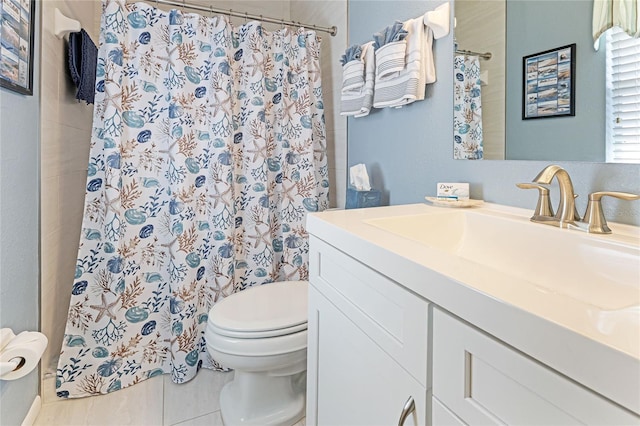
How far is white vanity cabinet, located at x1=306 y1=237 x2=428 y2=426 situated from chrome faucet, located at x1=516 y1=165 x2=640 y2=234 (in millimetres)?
434

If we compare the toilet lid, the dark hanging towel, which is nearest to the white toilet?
the toilet lid

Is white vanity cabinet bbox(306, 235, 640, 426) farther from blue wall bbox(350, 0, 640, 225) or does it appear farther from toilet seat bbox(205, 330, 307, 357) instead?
blue wall bbox(350, 0, 640, 225)

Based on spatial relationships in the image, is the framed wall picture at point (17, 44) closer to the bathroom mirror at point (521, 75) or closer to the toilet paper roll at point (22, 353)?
the toilet paper roll at point (22, 353)

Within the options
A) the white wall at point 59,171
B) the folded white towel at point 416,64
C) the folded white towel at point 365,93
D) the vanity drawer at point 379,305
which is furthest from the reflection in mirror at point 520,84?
the white wall at point 59,171

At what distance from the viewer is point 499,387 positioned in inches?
17.7

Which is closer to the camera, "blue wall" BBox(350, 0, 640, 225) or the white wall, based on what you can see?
"blue wall" BBox(350, 0, 640, 225)

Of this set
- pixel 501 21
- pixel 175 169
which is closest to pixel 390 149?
pixel 501 21

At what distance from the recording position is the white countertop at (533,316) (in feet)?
1.09

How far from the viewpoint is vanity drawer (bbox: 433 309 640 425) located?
0.36 m

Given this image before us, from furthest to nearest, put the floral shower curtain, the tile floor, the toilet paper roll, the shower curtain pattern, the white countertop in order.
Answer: the floral shower curtain
the tile floor
the shower curtain pattern
the toilet paper roll
the white countertop

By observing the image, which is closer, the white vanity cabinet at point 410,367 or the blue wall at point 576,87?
the white vanity cabinet at point 410,367

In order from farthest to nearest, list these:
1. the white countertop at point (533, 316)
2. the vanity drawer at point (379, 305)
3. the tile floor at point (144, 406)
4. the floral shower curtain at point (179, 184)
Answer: the floral shower curtain at point (179, 184)
the tile floor at point (144, 406)
the vanity drawer at point (379, 305)
the white countertop at point (533, 316)

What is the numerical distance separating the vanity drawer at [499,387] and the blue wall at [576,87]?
23.9 inches

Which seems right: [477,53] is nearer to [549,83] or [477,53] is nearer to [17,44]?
[549,83]
